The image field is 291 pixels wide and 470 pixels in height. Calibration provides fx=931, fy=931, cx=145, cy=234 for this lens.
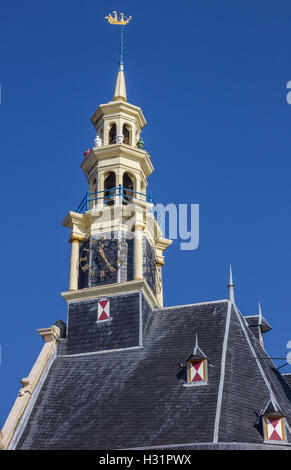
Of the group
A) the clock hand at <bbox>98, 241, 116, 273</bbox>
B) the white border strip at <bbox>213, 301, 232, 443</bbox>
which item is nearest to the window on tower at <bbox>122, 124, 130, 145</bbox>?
the clock hand at <bbox>98, 241, 116, 273</bbox>

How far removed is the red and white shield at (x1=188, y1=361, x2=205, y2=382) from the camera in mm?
36125

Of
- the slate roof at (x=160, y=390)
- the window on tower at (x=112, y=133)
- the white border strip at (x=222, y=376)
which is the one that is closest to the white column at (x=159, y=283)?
the slate roof at (x=160, y=390)

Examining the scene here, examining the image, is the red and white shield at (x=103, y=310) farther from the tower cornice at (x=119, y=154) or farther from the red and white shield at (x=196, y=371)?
the tower cornice at (x=119, y=154)

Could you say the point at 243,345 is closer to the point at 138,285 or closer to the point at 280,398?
the point at 280,398

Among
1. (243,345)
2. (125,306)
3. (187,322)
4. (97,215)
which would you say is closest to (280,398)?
(243,345)

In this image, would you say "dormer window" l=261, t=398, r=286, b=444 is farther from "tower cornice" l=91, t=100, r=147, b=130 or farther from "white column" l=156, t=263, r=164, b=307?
"tower cornice" l=91, t=100, r=147, b=130

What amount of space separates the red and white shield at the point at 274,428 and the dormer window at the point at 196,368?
3449 millimetres

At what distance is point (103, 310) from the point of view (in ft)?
138

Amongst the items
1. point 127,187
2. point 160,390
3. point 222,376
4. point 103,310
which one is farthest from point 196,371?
point 127,187

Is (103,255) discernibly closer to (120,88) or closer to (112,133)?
(112,133)
